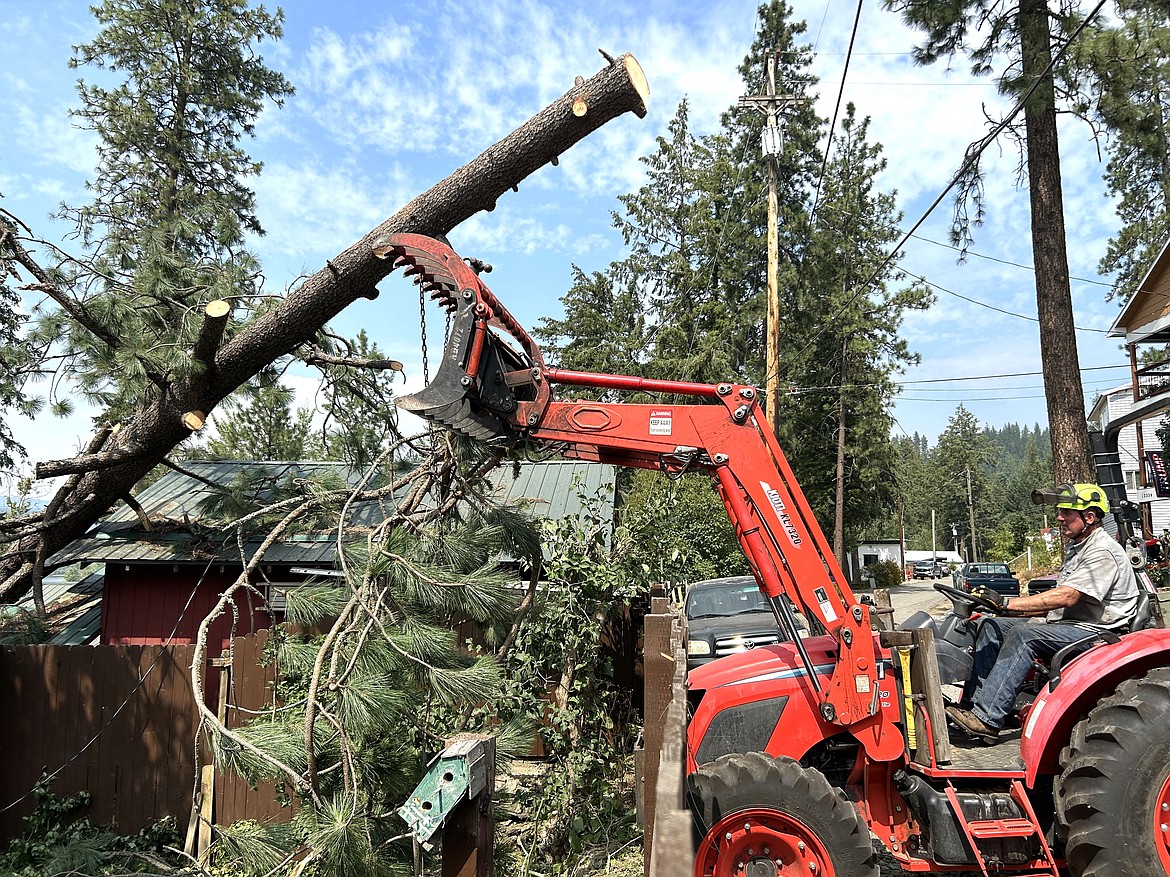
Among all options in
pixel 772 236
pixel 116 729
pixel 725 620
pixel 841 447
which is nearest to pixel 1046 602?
pixel 725 620

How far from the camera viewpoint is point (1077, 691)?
3596 mm

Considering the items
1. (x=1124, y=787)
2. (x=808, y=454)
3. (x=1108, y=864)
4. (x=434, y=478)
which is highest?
(x=808, y=454)

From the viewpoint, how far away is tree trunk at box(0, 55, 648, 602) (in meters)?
5.34

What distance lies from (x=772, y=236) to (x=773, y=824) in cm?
1385

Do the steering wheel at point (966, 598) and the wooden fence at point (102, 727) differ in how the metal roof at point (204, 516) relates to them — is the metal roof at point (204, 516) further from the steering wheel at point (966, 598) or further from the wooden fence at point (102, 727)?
the steering wheel at point (966, 598)

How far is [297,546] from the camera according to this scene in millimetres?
9758

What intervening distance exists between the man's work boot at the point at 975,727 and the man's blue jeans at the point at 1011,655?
0.02 m

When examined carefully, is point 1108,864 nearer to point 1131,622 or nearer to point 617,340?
point 1131,622


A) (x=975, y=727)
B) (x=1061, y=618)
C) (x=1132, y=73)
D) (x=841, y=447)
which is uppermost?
(x=1132, y=73)

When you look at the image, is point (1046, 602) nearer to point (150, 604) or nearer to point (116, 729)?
point (116, 729)

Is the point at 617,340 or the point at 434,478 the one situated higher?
the point at 617,340

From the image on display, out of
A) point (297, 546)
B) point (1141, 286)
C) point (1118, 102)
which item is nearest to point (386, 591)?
point (297, 546)

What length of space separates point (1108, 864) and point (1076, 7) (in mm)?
10487

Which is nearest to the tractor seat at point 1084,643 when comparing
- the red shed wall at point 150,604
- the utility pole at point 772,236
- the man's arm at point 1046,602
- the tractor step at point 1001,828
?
the man's arm at point 1046,602
